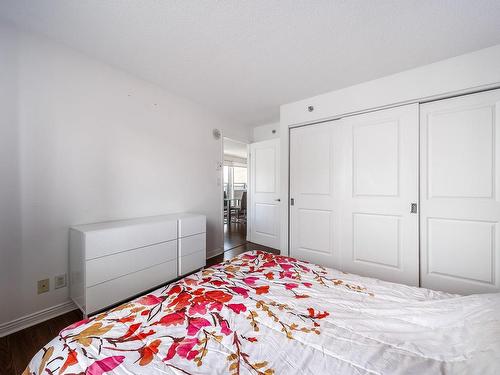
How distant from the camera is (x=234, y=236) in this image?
4.73 metres

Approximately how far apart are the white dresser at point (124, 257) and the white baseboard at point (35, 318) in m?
0.14

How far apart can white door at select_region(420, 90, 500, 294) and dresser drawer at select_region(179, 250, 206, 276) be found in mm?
2435

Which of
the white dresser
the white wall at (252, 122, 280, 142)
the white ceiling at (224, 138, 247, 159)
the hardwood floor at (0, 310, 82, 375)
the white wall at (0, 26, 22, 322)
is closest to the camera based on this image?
the hardwood floor at (0, 310, 82, 375)

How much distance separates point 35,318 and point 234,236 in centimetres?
328

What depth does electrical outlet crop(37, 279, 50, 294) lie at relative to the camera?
180 cm

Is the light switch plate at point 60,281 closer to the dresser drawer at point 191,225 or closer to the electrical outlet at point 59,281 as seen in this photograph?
the electrical outlet at point 59,281

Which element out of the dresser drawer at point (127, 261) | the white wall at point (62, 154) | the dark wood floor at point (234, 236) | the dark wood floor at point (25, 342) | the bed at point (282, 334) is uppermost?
the white wall at point (62, 154)

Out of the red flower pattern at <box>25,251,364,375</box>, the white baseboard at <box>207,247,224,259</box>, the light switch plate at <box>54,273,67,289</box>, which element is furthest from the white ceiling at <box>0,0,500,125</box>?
the white baseboard at <box>207,247,224,259</box>

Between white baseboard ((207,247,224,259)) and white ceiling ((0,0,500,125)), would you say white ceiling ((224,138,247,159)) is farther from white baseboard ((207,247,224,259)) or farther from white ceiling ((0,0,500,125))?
white ceiling ((0,0,500,125))

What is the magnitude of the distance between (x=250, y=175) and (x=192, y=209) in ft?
4.83

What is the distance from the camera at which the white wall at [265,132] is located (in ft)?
13.3

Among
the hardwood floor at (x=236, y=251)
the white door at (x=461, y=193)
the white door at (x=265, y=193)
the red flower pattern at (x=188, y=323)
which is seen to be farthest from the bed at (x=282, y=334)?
the white door at (x=265, y=193)

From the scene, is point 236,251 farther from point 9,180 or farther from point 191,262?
point 9,180

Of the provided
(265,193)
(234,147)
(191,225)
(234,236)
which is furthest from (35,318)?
(234,147)
